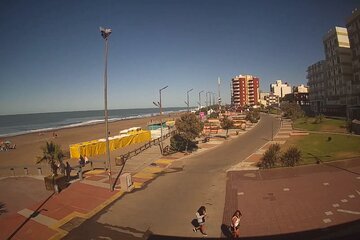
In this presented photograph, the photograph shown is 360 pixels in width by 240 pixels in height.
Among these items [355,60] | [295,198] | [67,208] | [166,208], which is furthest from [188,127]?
[355,60]

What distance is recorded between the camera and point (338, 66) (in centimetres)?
6756

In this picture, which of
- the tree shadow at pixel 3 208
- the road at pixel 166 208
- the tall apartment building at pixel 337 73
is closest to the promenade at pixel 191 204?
the road at pixel 166 208

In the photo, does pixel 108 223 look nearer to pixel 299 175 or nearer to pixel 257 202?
pixel 257 202

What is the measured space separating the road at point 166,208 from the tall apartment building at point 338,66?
5398 centimetres

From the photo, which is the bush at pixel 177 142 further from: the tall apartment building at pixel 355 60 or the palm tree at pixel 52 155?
the tall apartment building at pixel 355 60

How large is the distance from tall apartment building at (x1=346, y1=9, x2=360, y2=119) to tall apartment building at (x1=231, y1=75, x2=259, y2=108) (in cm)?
11236

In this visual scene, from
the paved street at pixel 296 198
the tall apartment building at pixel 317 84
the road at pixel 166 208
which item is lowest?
the road at pixel 166 208

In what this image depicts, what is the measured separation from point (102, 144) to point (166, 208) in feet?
75.4

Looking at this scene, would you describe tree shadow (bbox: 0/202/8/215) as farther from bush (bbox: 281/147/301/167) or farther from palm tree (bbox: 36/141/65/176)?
bush (bbox: 281/147/301/167)

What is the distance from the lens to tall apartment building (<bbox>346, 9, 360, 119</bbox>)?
5343cm

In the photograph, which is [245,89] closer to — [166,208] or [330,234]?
[166,208]

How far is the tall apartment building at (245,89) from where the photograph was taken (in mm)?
171375

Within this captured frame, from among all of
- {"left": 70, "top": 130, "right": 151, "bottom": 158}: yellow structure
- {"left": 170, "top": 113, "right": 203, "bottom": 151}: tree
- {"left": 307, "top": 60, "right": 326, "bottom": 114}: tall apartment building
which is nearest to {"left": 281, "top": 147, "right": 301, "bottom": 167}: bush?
{"left": 170, "top": 113, "right": 203, "bottom": 151}: tree

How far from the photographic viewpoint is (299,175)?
68.2 ft
